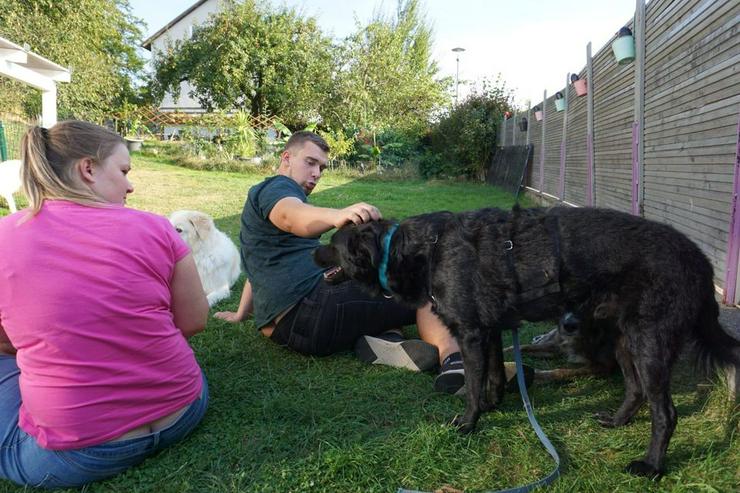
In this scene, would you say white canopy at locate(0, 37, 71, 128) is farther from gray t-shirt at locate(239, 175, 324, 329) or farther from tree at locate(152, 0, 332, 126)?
tree at locate(152, 0, 332, 126)

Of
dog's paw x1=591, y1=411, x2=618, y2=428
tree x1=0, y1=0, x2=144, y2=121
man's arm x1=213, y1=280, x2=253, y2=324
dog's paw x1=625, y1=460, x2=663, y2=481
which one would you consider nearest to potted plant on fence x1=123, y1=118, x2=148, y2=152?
tree x1=0, y1=0, x2=144, y2=121

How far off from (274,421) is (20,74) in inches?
348

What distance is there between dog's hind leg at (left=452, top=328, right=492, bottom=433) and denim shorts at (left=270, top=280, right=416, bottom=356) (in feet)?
2.79

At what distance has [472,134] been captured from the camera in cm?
1992

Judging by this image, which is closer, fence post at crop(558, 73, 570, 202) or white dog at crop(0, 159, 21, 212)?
white dog at crop(0, 159, 21, 212)

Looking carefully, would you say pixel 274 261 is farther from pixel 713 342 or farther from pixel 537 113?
pixel 537 113

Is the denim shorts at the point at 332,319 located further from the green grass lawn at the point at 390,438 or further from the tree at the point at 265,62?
the tree at the point at 265,62

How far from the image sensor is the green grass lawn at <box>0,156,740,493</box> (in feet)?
7.25

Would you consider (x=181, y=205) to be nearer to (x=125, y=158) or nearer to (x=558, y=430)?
(x=125, y=158)

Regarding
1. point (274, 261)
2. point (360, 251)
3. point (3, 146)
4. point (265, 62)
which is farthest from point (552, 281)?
point (265, 62)

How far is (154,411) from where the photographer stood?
2199 mm

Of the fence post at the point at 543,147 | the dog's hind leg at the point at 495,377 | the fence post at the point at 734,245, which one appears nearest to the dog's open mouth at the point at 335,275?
the dog's hind leg at the point at 495,377

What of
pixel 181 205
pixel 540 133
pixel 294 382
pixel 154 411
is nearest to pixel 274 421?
pixel 294 382

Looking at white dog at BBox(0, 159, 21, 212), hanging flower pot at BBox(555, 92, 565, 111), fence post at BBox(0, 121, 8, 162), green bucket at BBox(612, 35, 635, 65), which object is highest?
hanging flower pot at BBox(555, 92, 565, 111)
